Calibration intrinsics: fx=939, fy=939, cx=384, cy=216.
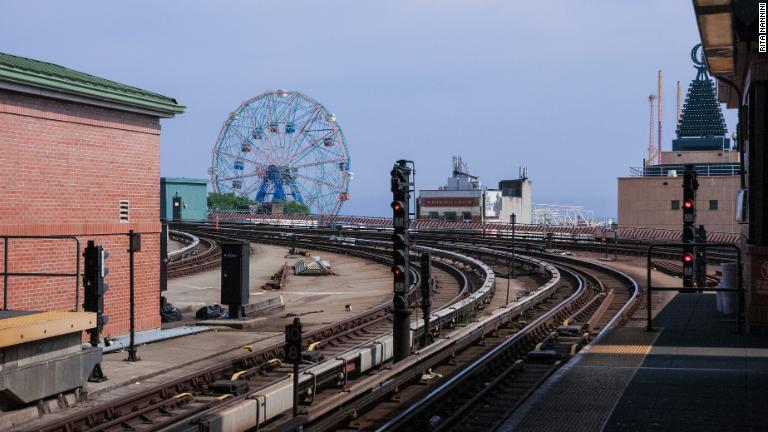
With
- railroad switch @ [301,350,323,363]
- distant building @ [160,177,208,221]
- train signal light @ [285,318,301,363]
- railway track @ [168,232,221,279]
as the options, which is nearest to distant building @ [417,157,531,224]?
distant building @ [160,177,208,221]

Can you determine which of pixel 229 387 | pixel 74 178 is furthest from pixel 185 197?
pixel 229 387

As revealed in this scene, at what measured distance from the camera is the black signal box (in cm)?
2778

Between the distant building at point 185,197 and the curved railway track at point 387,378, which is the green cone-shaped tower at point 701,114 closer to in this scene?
the distant building at point 185,197

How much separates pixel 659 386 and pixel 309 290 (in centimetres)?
2621

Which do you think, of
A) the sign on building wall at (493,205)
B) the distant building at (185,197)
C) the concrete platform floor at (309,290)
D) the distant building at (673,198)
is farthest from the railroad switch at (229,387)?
the sign on building wall at (493,205)

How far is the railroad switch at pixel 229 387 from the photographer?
17.1m

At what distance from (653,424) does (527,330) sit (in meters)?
11.4

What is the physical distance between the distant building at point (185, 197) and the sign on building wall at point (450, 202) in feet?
95.2

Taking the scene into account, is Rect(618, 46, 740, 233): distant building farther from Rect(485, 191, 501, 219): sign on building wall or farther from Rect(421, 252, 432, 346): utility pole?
Rect(421, 252, 432, 346): utility pole

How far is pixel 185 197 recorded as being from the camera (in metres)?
101

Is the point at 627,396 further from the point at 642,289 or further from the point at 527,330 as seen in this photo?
the point at 642,289

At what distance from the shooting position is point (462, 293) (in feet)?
117

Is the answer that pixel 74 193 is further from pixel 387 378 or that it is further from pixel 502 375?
pixel 502 375

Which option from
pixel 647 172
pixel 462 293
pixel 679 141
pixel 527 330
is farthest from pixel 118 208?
pixel 679 141
